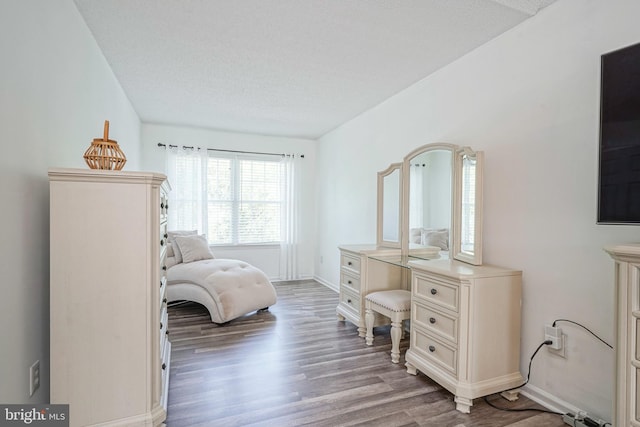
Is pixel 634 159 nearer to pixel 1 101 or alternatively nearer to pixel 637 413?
pixel 637 413

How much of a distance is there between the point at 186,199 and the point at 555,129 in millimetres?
4590

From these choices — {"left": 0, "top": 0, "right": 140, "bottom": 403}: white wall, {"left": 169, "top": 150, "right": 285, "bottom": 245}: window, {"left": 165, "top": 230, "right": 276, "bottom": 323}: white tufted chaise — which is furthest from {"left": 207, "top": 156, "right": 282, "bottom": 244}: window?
{"left": 0, "top": 0, "right": 140, "bottom": 403}: white wall

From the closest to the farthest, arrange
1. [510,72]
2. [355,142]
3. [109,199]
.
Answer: [109,199] < [510,72] < [355,142]

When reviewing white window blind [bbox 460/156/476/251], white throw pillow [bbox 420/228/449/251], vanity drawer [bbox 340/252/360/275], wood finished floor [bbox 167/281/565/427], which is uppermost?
white window blind [bbox 460/156/476/251]

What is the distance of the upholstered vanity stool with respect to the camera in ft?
8.45

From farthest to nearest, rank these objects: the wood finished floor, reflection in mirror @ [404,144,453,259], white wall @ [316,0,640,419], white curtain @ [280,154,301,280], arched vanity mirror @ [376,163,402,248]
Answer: white curtain @ [280,154,301,280], arched vanity mirror @ [376,163,402,248], reflection in mirror @ [404,144,453,259], the wood finished floor, white wall @ [316,0,640,419]

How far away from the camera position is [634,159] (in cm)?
133

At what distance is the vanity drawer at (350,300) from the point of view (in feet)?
10.3

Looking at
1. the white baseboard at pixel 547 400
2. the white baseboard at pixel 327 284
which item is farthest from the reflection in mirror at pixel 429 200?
the white baseboard at pixel 327 284

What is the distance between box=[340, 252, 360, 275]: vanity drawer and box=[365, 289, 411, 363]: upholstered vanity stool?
30 centimetres

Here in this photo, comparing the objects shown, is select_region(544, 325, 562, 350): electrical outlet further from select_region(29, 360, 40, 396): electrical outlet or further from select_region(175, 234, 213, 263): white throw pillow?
select_region(175, 234, 213, 263): white throw pillow

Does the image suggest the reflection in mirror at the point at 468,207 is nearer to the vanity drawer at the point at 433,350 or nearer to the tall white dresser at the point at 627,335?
the vanity drawer at the point at 433,350

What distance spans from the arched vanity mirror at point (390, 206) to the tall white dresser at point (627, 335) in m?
2.06

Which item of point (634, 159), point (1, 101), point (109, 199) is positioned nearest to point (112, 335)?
point (109, 199)
